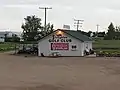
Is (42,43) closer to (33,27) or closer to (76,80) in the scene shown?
(76,80)

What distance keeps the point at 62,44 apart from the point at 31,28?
39482 millimetres

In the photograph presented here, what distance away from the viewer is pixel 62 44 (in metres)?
47.7

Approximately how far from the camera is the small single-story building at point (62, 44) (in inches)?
1852

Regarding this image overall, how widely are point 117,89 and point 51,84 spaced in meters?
3.84

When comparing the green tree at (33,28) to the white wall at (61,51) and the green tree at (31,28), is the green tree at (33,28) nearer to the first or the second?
the green tree at (31,28)

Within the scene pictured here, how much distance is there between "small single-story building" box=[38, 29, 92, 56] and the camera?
4703cm

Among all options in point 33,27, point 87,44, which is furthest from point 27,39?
point 87,44

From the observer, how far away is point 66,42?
4756 cm

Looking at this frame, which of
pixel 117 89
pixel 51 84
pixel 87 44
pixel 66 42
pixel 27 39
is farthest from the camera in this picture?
pixel 27 39

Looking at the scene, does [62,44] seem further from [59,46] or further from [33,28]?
[33,28]

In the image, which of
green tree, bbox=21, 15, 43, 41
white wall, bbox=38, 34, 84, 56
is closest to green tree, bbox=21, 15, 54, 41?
green tree, bbox=21, 15, 43, 41

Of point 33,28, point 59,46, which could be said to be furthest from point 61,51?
point 33,28

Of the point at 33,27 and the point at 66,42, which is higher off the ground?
the point at 33,27

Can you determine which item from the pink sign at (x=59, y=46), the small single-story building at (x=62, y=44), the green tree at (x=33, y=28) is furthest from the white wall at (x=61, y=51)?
the green tree at (x=33, y=28)
